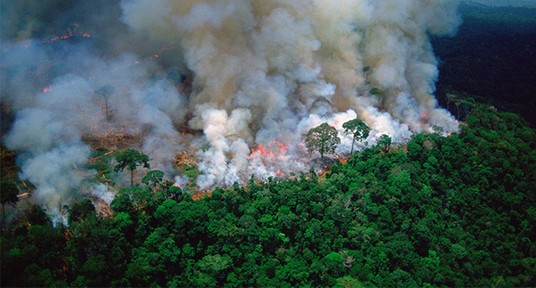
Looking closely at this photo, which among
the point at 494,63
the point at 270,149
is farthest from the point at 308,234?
the point at 494,63

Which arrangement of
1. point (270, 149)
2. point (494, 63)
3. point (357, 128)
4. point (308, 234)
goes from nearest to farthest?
point (308, 234), point (270, 149), point (357, 128), point (494, 63)

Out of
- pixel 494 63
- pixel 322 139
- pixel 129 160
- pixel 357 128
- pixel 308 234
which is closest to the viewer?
pixel 308 234

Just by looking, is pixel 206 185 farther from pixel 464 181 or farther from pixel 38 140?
pixel 464 181

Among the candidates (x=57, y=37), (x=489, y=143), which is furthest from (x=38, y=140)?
(x=489, y=143)

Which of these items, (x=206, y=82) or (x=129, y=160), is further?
(x=206, y=82)

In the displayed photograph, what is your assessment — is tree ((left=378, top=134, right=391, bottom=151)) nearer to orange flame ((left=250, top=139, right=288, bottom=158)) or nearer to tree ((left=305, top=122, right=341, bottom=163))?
tree ((left=305, top=122, right=341, bottom=163))

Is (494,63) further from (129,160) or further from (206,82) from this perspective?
(129,160)
